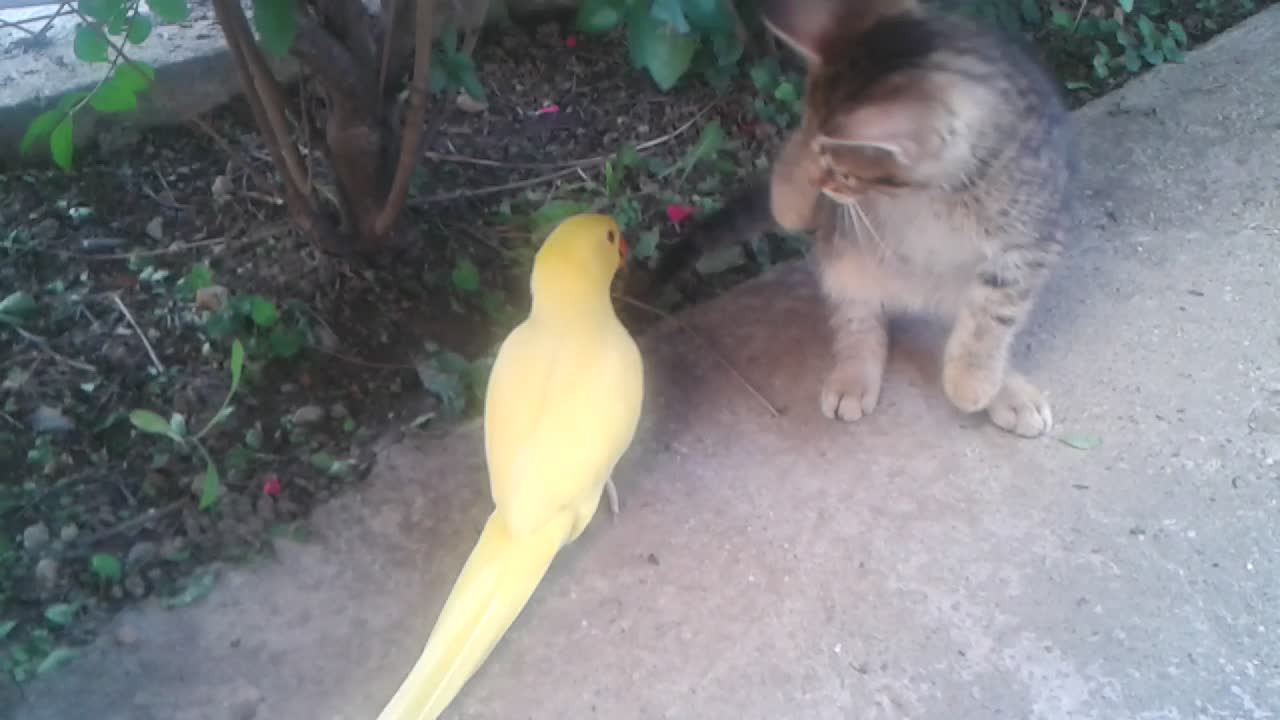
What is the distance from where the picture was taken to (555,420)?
1478mm

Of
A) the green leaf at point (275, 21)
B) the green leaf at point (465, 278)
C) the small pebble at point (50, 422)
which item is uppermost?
the green leaf at point (275, 21)

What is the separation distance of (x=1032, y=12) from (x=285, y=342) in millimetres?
2379

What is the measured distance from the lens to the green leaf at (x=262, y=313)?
2.09 m

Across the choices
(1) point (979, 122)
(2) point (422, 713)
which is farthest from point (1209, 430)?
(2) point (422, 713)

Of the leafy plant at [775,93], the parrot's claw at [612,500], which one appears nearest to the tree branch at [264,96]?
the parrot's claw at [612,500]

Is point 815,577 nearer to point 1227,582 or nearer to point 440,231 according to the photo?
point 1227,582

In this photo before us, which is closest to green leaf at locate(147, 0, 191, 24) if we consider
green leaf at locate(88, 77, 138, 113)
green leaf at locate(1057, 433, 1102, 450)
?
green leaf at locate(88, 77, 138, 113)

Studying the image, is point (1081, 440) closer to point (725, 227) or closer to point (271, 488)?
point (725, 227)

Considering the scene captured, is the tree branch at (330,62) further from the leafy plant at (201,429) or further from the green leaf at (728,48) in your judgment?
the green leaf at (728,48)

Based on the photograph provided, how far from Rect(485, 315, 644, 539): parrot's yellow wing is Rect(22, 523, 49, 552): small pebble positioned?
2.62ft

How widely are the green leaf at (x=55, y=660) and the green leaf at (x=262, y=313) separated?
75cm

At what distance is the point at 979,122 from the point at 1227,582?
2.67 ft

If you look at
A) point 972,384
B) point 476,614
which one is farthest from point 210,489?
point 972,384

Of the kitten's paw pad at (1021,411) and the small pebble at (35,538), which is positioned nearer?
the small pebble at (35,538)
